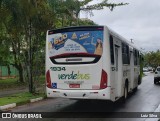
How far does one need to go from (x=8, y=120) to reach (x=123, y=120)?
3804 mm

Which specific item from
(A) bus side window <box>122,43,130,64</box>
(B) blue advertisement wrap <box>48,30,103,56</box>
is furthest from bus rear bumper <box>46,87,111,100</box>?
(A) bus side window <box>122,43,130,64</box>

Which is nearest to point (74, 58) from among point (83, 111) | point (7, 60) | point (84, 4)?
point (83, 111)

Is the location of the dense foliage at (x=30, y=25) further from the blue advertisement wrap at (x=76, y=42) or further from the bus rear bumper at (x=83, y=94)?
the bus rear bumper at (x=83, y=94)

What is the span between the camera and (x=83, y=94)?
1193 cm

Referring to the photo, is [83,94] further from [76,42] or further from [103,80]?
[76,42]

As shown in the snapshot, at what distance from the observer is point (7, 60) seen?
3491 cm

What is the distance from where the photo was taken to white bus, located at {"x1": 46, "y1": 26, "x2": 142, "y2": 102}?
11789mm

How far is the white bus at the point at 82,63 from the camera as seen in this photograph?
38.7 ft

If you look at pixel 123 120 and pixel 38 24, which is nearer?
pixel 123 120

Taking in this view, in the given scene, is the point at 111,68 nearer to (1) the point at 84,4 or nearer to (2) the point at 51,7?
(2) the point at 51,7

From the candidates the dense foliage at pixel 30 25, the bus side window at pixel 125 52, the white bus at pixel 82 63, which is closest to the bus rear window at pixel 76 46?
the white bus at pixel 82 63

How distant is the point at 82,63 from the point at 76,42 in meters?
0.82

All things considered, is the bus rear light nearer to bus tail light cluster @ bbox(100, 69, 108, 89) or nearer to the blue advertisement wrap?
bus tail light cluster @ bbox(100, 69, 108, 89)

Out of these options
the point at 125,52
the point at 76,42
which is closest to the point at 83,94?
the point at 76,42
